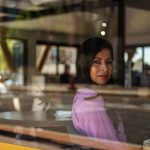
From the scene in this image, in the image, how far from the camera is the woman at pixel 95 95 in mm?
1916

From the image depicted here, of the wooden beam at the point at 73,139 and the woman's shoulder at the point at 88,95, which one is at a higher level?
the woman's shoulder at the point at 88,95

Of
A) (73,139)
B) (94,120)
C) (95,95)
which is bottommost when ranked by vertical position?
(73,139)

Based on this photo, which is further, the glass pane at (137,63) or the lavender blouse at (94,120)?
the glass pane at (137,63)

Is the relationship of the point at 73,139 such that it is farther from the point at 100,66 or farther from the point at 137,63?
the point at 137,63

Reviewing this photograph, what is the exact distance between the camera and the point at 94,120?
193 cm

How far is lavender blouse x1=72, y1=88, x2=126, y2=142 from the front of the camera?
6.29 ft

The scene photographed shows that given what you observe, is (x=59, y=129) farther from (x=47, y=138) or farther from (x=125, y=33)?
(x=125, y=33)

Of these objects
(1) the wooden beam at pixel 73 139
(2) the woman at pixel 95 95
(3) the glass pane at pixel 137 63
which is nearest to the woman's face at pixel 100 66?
(2) the woman at pixel 95 95

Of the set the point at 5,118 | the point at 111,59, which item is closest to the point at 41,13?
the point at 5,118

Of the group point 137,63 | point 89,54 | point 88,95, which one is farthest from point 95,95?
point 137,63

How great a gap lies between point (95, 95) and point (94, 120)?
0.11 m

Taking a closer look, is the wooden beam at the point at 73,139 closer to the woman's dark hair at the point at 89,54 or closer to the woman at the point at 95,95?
the woman at the point at 95,95

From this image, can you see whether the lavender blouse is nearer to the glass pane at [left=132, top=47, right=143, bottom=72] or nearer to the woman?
the woman

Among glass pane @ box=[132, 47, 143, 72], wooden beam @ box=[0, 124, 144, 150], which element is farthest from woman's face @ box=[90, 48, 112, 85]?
glass pane @ box=[132, 47, 143, 72]
